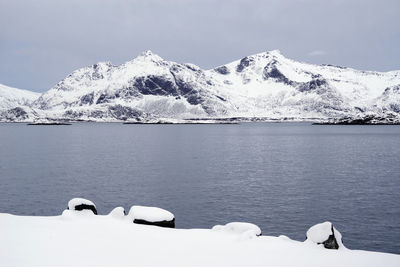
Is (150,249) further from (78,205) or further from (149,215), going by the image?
(78,205)

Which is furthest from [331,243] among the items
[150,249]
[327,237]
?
[150,249]

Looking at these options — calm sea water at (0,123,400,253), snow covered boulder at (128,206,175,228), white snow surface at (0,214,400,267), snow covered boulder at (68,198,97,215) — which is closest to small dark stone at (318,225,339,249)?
white snow surface at (0,214,400,267)

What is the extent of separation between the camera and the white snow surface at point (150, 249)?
18.1 m

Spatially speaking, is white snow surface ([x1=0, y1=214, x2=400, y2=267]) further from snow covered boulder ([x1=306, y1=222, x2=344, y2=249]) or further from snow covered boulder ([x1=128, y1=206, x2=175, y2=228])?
snow covered boulder ([x1=128, y1=206, x2=175, y2=228])

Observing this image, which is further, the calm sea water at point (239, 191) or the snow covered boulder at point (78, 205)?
the calm sea water at point (239, 191)

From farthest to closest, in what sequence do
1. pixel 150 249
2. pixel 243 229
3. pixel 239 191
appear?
pixel 239 191 → pixel 243 229 → pixel 150 249

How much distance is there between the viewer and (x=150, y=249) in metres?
20.1

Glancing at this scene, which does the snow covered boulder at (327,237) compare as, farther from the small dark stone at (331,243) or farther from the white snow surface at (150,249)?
the white snow surface at (150,249)

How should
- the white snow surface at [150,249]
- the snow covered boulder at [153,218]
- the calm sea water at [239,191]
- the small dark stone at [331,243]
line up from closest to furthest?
the white snow surface at [150,249]
the small dark stone at [331,243]
the snow covered boulder at [153,218]
the calm sea water at [239,191]

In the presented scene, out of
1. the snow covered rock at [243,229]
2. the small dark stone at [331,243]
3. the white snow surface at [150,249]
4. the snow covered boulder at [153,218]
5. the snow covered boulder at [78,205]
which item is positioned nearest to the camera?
the white snow surface at [150,249]

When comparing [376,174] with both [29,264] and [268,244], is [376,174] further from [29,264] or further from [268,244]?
[29,264]

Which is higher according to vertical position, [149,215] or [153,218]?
[149,215]

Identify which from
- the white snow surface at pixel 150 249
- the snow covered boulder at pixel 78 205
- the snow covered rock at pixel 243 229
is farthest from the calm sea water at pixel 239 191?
the white snow surface at pixel 150 249

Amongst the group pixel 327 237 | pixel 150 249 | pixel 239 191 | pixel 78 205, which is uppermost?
pixel 78 205
